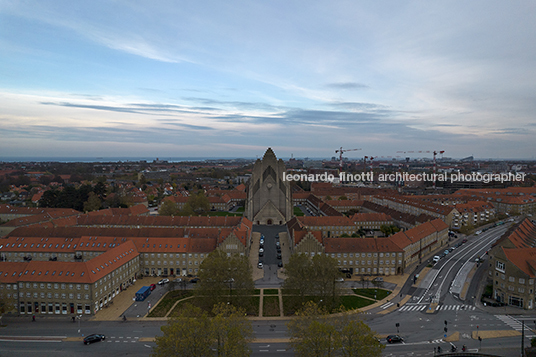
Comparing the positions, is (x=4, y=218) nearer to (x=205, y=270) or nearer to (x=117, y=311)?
(x=117, y=311)

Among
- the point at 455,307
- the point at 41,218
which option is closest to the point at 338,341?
the point at 455,307

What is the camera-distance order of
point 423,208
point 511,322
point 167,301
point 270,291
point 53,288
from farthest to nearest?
point 423,208
point 270,291
point 167,301
point 53,288
point 511,322

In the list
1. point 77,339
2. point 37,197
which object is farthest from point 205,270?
point 37,197

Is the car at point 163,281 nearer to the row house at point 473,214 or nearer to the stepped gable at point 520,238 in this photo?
the stepped gable at point 520,238

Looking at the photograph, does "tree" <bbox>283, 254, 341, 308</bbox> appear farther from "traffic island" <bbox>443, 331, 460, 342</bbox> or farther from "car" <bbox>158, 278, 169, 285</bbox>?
"car" <bbox>158, 278, 169, 285</bbox>

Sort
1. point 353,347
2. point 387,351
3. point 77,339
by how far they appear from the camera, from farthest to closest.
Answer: point 77,339 → point 387,351 → point 353,347

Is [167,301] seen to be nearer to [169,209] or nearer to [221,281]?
[221,281]
